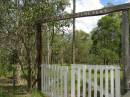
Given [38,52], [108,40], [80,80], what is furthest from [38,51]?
[108,40]

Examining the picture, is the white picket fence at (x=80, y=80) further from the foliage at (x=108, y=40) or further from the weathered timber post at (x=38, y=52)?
the foliage at (x=108, y=40)

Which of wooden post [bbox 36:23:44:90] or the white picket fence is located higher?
wooden post [bbox 36:23:44:90]

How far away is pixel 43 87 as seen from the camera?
7973mm

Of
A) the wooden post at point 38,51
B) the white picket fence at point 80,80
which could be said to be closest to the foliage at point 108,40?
the wooden post at point 38,51

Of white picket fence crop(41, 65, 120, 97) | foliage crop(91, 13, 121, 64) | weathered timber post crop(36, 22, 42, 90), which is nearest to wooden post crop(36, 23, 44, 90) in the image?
weathered timber post crop(36, 22, 42, 90)

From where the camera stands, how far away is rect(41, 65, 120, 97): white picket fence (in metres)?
5.35

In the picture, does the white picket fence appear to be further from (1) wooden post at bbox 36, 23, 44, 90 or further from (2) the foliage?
(2) the foliage

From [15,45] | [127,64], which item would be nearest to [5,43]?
[15,45]

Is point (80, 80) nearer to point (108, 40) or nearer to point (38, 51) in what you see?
point (38, 51)

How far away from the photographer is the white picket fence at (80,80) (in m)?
5.35

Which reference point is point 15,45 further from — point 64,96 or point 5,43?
point 64,96

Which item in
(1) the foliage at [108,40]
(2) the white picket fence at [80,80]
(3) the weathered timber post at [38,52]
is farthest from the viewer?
(1) the foliage at [108,40]

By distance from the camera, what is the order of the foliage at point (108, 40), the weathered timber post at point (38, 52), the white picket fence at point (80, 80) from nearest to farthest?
the white picket fence at point (80, 80)
the weathered timber post at point (38, 52)
the foliage at point (108, 40)

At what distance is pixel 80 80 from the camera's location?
20.1 ft
